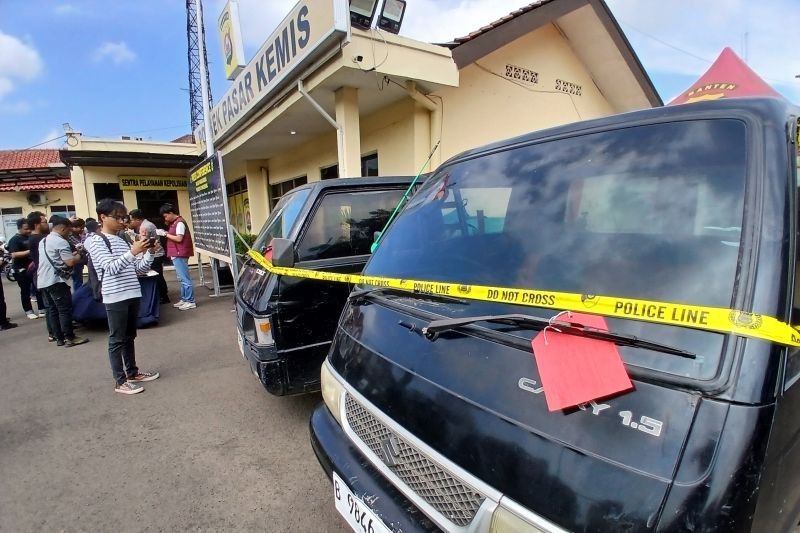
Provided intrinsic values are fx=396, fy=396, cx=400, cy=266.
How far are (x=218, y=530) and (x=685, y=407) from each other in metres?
2.39

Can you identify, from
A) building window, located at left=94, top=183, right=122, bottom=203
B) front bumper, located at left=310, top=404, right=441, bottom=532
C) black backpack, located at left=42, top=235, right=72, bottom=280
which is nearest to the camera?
front bumper, located at left=310, top=404, right=441, bottom=532

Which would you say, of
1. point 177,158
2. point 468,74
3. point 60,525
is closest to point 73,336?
point 60,525

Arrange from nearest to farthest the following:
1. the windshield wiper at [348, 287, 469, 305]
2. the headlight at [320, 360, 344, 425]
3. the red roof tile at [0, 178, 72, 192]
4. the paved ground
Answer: the windshield wiper at [348, 287, 469, 305], the headlight at [320, 360, 344, 425], the paved ground, the red roof tile at [0, 178, 72, 192]

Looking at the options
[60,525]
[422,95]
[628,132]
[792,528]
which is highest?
[422,95]

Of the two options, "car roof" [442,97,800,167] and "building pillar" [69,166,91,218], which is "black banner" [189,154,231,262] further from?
"building pillar" [69,166,91,218]

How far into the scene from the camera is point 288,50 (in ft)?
19.4

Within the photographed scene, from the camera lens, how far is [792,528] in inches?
44.0

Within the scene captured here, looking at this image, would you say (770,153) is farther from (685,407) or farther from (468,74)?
(468,74)

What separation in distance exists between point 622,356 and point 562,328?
169mm

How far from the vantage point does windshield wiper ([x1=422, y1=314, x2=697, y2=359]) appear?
1.03 metres

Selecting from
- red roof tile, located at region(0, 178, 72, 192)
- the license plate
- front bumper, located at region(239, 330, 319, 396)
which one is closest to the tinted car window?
front bumper, located at region(239, 330, 319, 396)

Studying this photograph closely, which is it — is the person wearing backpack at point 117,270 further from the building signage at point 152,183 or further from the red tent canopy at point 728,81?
the building signage at point 152,183

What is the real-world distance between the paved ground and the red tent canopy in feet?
28.7

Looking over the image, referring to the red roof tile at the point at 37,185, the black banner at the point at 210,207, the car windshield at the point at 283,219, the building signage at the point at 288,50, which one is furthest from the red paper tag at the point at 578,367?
the red roof tile at the point at 37,185
